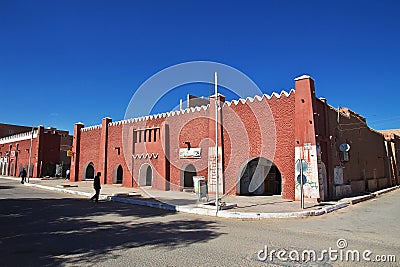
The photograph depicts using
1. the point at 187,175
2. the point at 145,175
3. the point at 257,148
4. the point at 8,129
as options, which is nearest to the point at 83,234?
the point at 257,148

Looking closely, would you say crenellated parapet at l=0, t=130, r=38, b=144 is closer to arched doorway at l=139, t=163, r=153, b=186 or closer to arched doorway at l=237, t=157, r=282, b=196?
arched doorway at l=139, t=163, r=153, b=186

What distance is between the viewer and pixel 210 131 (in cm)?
1867

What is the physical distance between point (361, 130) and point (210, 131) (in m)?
12.6

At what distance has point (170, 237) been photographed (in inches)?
286

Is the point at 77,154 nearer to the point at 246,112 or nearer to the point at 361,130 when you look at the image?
the point at 246,112

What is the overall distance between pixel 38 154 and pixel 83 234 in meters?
34.6

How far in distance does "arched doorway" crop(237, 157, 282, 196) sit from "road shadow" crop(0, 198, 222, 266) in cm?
812

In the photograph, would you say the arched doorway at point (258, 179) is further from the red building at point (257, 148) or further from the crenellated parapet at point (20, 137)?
the crenellated parapet at point (20, 137)

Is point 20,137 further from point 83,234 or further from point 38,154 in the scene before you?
point 83,234

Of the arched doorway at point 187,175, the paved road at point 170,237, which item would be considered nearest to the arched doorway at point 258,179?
the arched doorway at point 187,175

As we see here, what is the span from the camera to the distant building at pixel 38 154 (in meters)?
37.3

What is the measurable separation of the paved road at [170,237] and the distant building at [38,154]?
2941 centimetres

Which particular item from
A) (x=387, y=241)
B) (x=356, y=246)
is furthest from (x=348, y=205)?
(x=356, y=246)

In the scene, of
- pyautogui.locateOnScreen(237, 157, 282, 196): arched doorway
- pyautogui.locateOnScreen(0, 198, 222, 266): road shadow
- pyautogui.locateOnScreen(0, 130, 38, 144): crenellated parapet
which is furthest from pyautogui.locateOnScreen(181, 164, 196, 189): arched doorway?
pyautogui.locateOnScreen(0, 130, 38, 144): crenellated parapet
